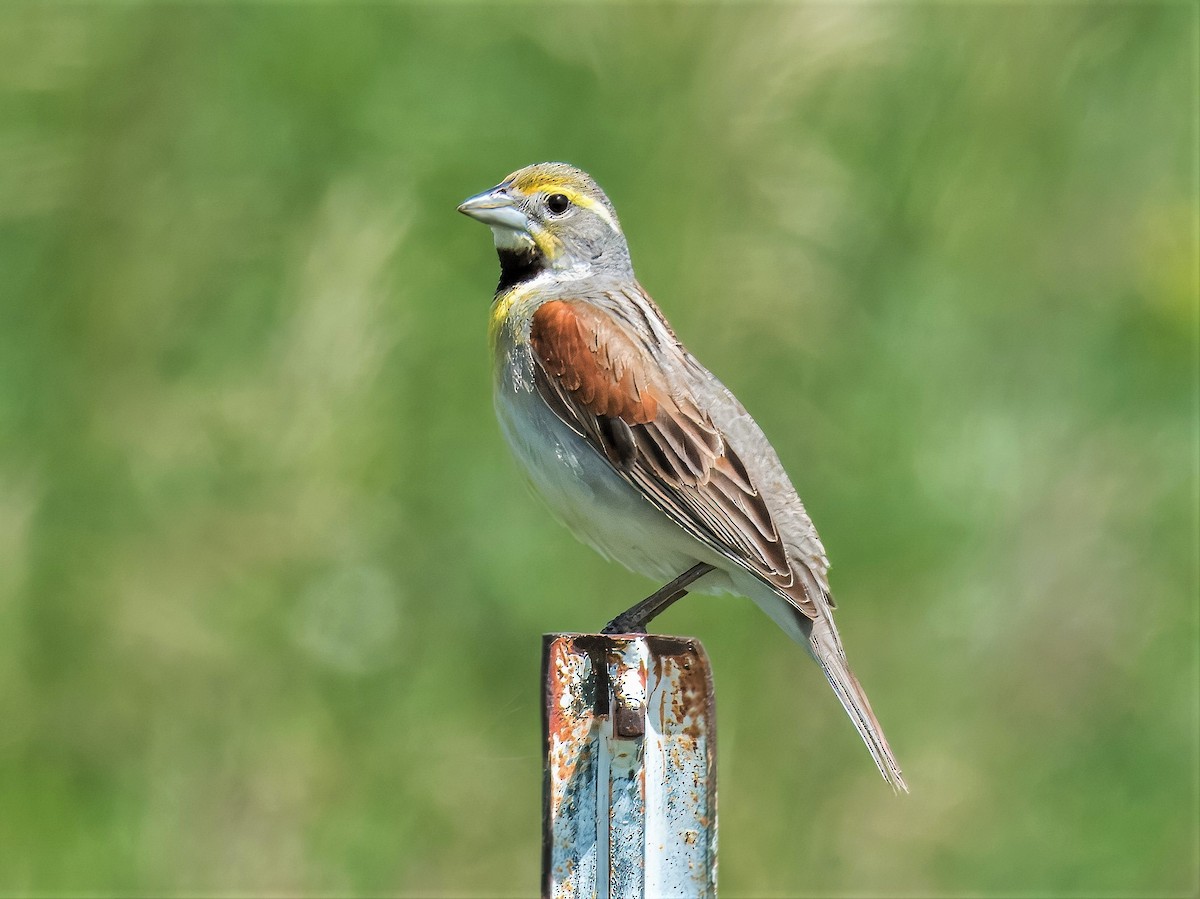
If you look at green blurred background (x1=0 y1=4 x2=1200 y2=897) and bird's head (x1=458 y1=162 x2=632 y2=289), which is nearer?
bird's head (x1=458 y1=162 x2=632 y2=289)

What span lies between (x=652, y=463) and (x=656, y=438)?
0.07 m

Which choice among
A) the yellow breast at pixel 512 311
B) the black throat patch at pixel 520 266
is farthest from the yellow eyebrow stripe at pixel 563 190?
the yellow breast at pixel 512 311

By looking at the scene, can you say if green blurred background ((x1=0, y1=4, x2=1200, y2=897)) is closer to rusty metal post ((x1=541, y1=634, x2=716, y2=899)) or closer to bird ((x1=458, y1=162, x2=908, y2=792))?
bird ((x1=458, y1=162, x2=908, y2=792))

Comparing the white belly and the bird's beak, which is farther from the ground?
the bird's beak

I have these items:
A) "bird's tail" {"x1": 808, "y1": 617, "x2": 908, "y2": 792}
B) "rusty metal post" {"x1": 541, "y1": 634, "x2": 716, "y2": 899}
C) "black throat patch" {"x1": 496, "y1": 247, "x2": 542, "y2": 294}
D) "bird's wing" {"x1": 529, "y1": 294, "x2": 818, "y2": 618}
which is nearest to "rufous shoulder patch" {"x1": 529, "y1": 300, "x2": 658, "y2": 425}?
"bird's wing" {"x1": 529, "y1": 294, "x2": 818, "y2": 618}

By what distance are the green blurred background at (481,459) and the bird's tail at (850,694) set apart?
146cm

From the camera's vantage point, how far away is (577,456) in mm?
3836

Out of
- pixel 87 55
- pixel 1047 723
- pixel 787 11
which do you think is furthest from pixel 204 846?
pixel 787 11

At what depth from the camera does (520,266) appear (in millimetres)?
4332

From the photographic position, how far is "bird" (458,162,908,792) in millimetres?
3777

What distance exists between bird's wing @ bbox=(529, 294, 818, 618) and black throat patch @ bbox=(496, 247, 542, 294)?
1.31 ft

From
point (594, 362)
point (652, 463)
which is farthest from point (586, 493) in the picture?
point (594, 362)

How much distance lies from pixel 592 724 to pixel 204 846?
9.27ft

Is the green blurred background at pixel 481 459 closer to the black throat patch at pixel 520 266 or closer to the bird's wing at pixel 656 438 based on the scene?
the black throat patch at pixel 520 266
